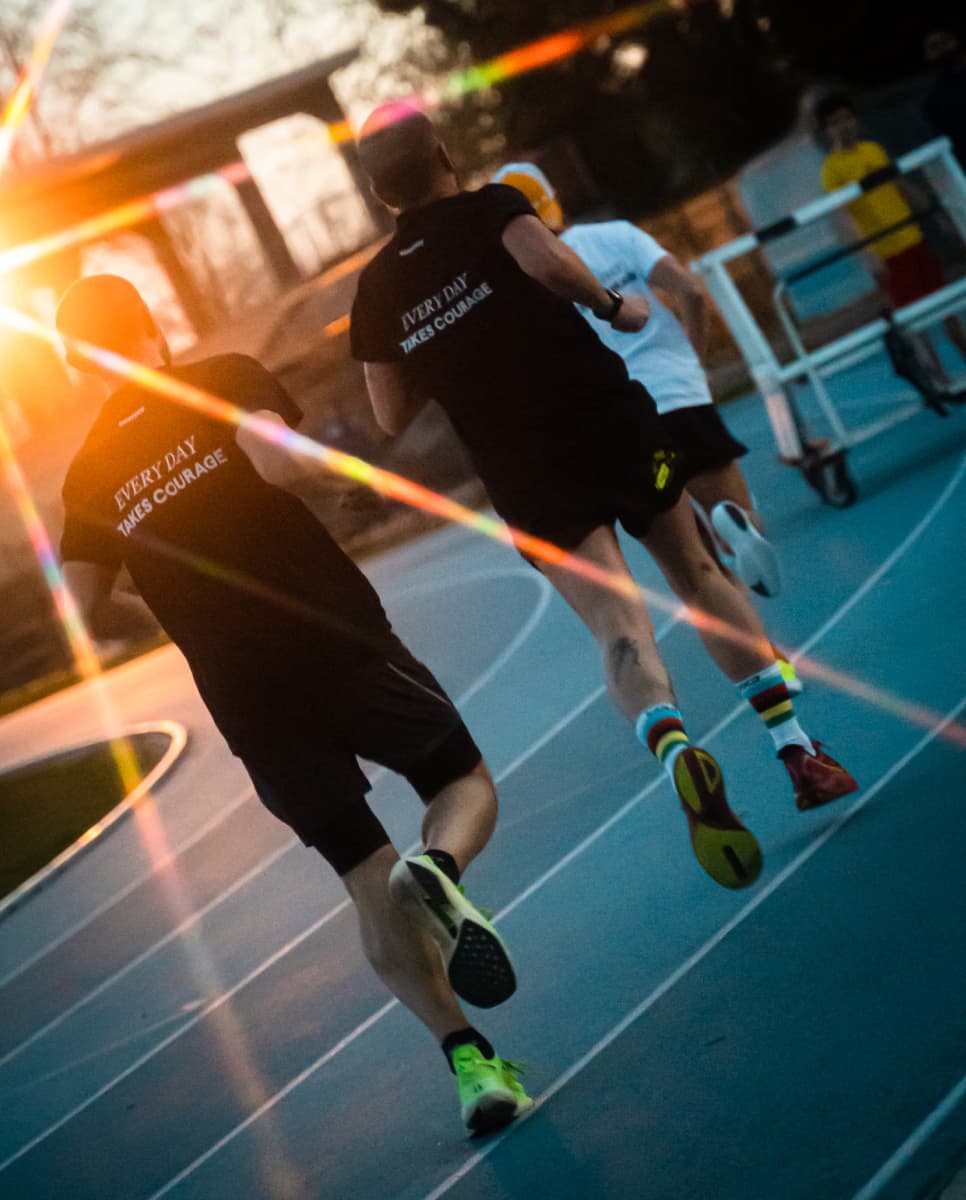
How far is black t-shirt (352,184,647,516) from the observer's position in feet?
14.6

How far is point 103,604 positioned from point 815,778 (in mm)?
2112

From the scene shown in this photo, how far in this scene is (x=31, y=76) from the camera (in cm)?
3975

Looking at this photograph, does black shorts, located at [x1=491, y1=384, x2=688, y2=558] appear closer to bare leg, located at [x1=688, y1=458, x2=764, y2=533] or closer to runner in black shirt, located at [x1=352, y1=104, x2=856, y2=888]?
runner in black shirt, located at [x1=352, y1=104, x2=856, y2=888]

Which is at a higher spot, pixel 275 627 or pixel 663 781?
pixel 275 627

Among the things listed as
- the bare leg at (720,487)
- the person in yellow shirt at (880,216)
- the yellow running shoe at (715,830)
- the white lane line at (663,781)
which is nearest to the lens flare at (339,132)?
the person in yellow shirt at (880,216)

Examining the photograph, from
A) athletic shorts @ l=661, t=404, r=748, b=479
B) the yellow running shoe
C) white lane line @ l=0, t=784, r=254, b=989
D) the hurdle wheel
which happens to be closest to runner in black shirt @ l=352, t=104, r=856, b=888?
the yellow running shoe

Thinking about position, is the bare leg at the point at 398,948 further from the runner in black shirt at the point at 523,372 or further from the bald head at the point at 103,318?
the bald head at the point at 103,318

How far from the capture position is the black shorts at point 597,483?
457 centimetres

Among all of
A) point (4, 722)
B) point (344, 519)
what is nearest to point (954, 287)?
point (344, 519)

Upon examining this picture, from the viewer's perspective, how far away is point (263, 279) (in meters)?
39.0

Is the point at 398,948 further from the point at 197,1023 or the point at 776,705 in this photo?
the point at 197,1023

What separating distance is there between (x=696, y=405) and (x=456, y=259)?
7.31 ft

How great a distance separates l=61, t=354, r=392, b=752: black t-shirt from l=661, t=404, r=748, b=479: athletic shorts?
2354 mm

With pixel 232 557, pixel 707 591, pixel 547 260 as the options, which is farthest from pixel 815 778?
pixel 232 557
